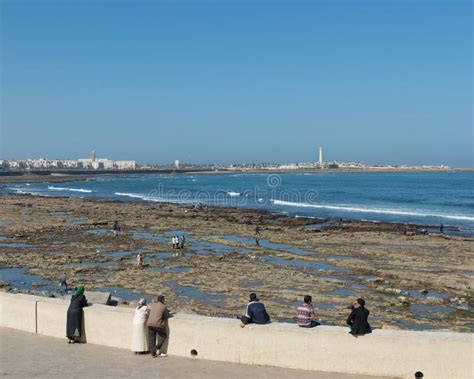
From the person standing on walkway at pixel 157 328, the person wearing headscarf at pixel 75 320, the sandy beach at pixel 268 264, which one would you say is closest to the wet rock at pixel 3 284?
the sandy beach at pixel 268 264

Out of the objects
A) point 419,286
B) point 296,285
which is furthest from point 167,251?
point 419,286

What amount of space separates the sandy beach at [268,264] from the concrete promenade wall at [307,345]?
740cm

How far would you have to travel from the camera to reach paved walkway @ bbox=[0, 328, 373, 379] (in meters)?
7.26

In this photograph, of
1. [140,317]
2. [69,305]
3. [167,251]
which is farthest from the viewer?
[167,251]

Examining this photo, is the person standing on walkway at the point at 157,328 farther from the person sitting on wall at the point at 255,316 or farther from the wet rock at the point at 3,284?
the wet rock at the point at 3,284

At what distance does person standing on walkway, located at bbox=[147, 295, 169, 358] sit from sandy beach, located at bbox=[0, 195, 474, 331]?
7419 mm

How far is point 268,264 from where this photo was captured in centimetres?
2498

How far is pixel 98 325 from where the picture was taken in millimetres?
8531

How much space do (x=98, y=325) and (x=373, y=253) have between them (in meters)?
22.4

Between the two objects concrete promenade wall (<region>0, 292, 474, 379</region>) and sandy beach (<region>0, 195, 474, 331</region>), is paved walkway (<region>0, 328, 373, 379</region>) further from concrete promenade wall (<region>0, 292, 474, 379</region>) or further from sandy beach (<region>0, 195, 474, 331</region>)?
sandy beach (<region>0, 195, 474, 331</region>)

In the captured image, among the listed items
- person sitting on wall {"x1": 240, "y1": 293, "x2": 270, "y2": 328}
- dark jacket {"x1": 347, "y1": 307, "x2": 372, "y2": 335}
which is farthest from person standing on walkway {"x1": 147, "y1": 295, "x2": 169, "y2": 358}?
dark jacket {"x1": 347, "y1": 307, "x2": 372, "y2": 335}

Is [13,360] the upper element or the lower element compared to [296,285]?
upper

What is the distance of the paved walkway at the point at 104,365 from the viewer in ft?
23.8

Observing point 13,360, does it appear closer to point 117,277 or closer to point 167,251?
point 117,277
